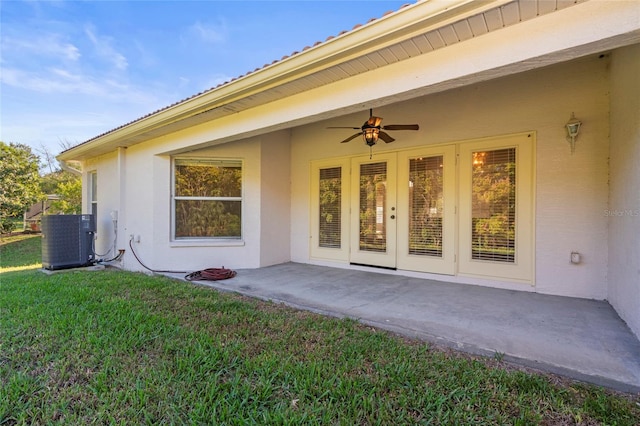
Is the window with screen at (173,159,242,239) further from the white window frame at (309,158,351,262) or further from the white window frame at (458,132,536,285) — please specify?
the white window frame at (458,132,536,285)

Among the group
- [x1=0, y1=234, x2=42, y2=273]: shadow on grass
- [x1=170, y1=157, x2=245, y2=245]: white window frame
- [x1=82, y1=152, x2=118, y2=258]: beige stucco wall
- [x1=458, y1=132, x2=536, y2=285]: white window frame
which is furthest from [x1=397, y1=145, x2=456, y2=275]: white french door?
[x1=0, y1=234, x2=42, y2=273]: shadow on grass

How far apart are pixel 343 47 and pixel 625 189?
3.26 metres

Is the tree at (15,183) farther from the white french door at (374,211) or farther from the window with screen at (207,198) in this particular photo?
the white french door at (374,211)

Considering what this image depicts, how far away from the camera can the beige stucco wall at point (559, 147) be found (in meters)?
4.02

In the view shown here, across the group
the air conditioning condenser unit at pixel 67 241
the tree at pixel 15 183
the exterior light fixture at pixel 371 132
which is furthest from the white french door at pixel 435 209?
the tree at pixel 15 183

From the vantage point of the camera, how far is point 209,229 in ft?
20.9

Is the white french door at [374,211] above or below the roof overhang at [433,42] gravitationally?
below

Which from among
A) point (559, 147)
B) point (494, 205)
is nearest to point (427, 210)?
point (494, 205)

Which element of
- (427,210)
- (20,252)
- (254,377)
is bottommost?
(20,252)

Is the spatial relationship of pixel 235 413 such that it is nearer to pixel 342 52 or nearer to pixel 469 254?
pixel 342 52

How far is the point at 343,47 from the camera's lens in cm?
298

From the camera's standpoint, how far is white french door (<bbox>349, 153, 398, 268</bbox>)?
19.1ft

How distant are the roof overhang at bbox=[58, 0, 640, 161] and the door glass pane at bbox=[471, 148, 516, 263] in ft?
7.80

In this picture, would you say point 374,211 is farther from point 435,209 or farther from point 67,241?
point 67,241
